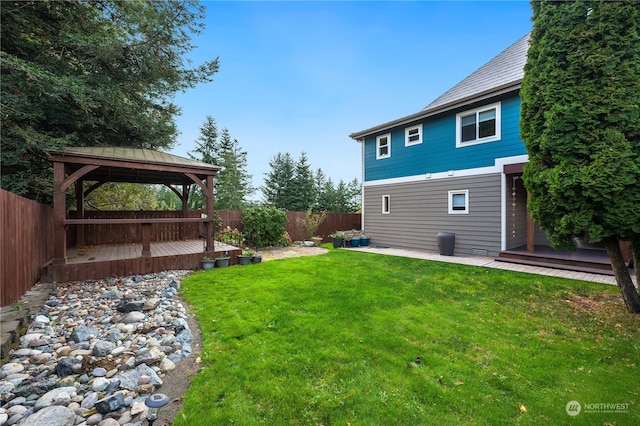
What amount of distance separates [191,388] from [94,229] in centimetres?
910

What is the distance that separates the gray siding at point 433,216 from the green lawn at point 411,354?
3227 mm

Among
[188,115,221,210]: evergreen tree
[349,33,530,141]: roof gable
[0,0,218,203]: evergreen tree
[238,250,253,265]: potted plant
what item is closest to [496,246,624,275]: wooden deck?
[349,33,530,141]: roof gable

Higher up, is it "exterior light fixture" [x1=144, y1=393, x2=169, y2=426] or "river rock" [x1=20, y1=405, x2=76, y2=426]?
"river rock" [x1=20, y1=405, x2=76, y2=426]

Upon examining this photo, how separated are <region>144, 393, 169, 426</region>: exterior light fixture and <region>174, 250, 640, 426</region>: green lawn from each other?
18 cm

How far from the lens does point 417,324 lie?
3.68m

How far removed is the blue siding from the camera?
7867 millimetres

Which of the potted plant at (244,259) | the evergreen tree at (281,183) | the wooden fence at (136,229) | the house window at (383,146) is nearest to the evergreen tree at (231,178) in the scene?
the evergreen tree at (281,183)

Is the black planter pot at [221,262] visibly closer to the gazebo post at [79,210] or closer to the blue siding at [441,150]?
the gazebo post at [79,210]

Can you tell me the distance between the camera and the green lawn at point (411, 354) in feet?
6.88

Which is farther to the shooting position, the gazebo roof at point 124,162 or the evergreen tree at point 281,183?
the evergreen tree at point 281,183

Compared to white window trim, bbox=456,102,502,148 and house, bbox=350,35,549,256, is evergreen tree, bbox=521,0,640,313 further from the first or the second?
white window trim, bbox=456,102,502,148

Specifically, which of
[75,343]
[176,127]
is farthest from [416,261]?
[176,127]

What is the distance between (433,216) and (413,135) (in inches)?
131

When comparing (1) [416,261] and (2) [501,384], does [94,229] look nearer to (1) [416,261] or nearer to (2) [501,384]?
(1) [416,261]
